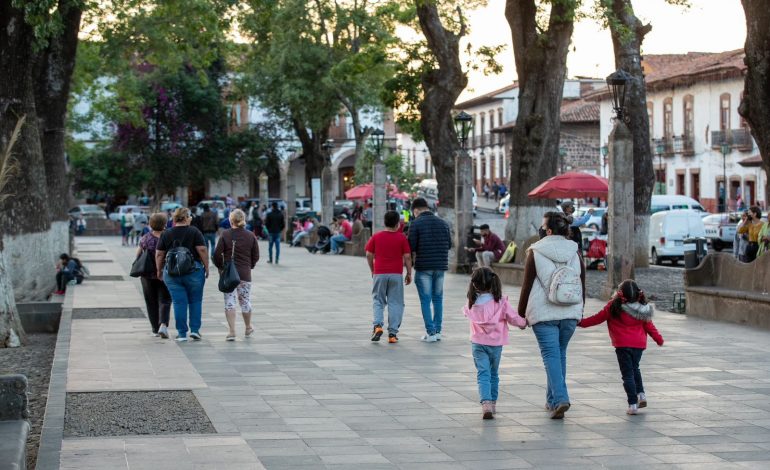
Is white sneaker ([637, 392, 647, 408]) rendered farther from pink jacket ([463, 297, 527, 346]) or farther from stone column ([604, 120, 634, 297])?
stone column ([604, 120, 634, 297])

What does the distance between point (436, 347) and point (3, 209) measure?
349 inches

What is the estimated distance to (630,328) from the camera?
993 centimetres

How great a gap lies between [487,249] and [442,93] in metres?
6.93

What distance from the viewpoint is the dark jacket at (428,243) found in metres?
15.2

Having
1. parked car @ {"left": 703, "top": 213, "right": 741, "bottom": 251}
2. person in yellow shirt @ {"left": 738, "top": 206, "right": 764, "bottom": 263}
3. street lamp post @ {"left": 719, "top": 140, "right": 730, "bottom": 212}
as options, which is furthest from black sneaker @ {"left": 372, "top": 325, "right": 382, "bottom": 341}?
street lamp post @ {"left": 719, "top": 140, "right": 730, "bottom": 212}

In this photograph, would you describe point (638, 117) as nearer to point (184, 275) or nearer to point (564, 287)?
point (184, 275)

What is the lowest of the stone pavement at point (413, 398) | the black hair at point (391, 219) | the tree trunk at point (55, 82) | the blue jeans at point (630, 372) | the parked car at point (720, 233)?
the stone pavement at point (413, 398)

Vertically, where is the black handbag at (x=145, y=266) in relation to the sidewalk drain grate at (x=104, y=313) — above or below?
above

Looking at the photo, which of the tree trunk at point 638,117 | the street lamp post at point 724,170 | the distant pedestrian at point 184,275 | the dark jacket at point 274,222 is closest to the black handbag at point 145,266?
the distant pedestrian at point 184,275

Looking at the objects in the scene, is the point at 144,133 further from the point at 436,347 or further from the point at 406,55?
the point at 436,347

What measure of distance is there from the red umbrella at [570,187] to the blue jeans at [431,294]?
12051mm

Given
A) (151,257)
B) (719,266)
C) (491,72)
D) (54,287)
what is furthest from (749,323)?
(491,72)

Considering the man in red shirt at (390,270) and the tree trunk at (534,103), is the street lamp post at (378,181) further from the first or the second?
the man in red shirt at (390,270)

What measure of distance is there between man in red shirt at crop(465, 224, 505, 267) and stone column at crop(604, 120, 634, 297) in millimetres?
6047
